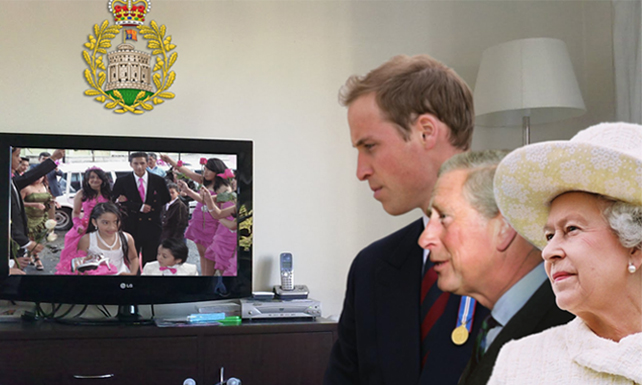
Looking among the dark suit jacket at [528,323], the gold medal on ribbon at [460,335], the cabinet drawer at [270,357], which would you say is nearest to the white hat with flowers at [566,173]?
the dark suit jacket at [528,323]

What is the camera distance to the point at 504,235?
1.16m

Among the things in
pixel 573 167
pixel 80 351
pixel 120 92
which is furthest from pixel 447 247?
pixel 120 92

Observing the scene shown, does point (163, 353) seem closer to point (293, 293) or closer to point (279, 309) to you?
point (279, 309)

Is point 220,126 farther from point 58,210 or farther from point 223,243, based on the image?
point 58,210

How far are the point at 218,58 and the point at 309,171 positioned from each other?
0.77 metres

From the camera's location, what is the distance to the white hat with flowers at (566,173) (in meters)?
0.86

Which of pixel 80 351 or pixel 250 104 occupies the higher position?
pixel 250 104

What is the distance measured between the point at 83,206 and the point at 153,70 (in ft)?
2.69

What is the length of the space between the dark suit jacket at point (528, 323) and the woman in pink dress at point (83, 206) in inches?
96.2

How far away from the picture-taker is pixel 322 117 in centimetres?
370

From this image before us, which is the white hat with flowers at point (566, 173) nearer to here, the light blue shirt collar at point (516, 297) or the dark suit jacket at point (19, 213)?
the light blue shirt collar at point (516, 297)

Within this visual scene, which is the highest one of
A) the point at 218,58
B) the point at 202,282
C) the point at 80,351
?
the point at 218,58

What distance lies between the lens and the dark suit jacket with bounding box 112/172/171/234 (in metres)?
3.21

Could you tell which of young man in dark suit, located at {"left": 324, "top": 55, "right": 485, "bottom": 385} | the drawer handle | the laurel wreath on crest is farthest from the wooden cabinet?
young man in dark suit, located at {"left": 324, "top": 55, "right": 485, "bottom": 385}
